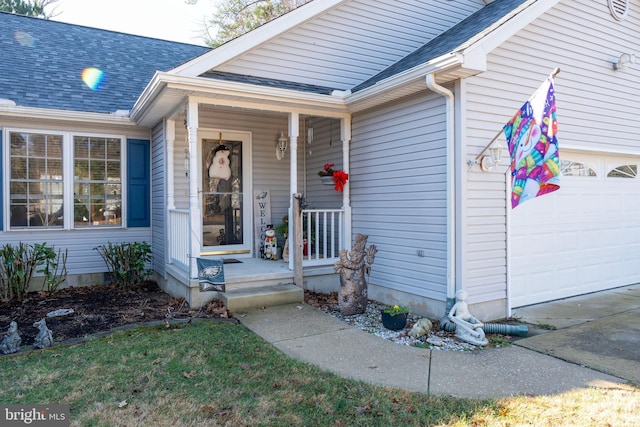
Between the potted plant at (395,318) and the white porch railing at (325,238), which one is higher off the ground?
the white porch railing at (325,238)

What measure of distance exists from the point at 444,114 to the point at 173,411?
3.97 meters

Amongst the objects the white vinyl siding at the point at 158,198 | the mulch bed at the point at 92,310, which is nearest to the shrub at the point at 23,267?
the mulch bed at the point at 92,310

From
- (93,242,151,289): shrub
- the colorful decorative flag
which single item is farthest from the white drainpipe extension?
(93,242,151,289): shrub

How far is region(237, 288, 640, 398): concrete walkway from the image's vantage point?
3.37 meters

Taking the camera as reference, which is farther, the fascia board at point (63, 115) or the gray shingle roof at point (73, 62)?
the gray shingle roof at point (73, 62)

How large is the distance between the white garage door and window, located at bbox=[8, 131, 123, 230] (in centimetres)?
637

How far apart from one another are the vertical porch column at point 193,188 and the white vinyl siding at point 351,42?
1.34m

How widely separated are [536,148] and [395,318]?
7.35 feet

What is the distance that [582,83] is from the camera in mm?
6086

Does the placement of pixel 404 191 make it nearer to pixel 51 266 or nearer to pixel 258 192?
pixel 258 192

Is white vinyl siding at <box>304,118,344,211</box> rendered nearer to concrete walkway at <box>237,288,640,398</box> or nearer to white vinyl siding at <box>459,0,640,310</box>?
white vinyl siding at <box>459,0,640,310</box>

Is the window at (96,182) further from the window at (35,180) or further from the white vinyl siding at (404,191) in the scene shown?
the white vinyl siding at (404,191)

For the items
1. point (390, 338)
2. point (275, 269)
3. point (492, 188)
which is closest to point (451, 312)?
point (390, 338)

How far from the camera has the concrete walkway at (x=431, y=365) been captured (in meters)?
3.37
